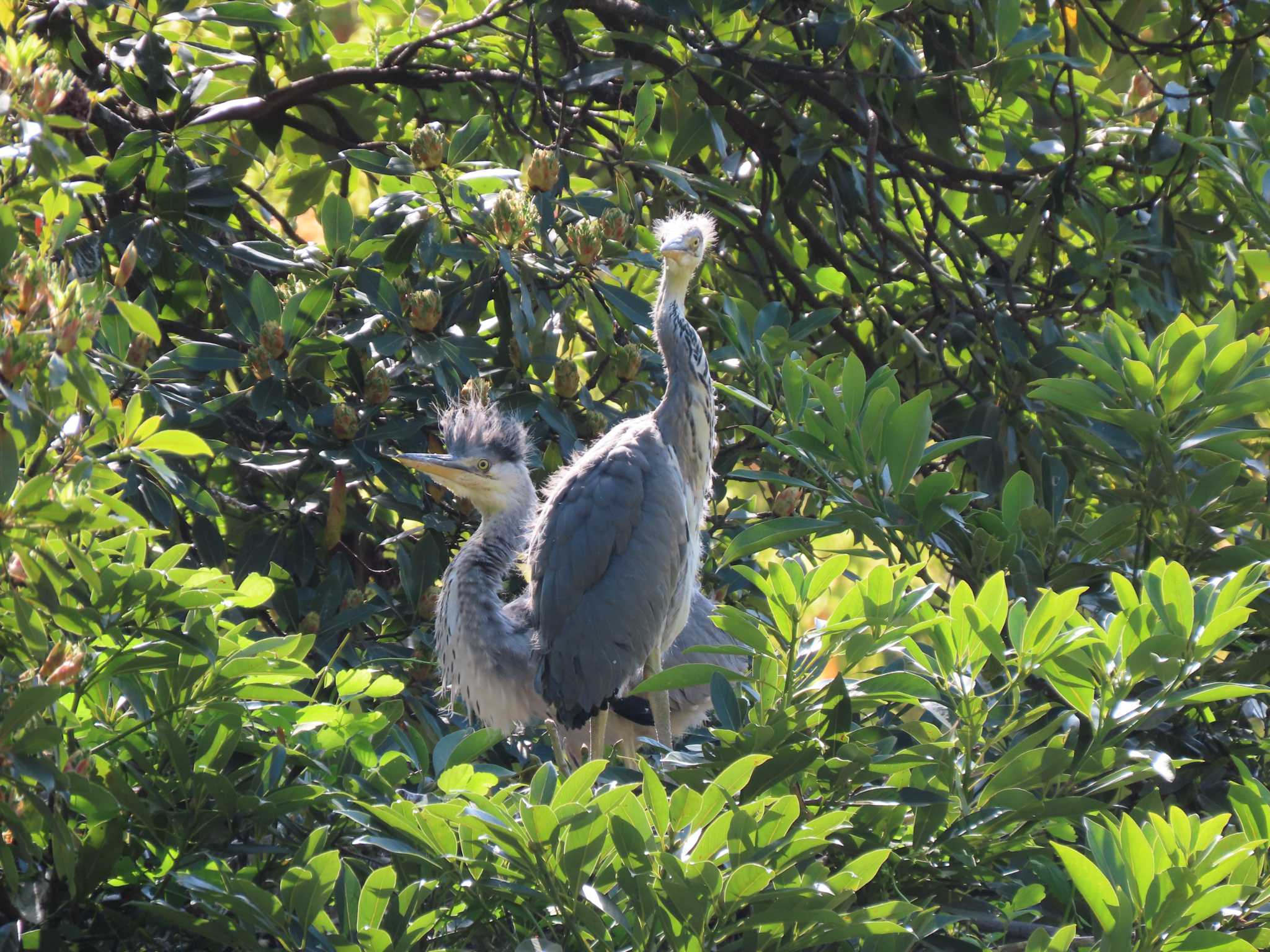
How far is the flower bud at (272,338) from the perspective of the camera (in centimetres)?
273

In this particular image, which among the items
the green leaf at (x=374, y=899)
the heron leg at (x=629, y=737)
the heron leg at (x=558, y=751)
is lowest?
the heron leg at (x=629, y=737)

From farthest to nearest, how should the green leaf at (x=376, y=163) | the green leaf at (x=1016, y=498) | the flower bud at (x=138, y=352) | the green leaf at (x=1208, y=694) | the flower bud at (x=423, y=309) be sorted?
1. the green leaf at (x=376, y=163)
2. the flower bud at (x=423, y=309)
3. the flower bud at (x=138, y=352)
4. the green leaf at (x=1016, y=498)
5. the green leaf at (x=1208, y=694)

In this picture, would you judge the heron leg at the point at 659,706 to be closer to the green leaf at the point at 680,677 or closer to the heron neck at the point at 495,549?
the heron neck at the point at 495,549

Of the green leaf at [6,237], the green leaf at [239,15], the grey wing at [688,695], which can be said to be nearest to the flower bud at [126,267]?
the green leaf at [6,237]

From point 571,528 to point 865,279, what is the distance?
1.38 meters

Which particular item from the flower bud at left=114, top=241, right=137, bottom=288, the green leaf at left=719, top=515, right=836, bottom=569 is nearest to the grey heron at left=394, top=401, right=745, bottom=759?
the green leaf at left=719, top=515, right=836, bottom=569

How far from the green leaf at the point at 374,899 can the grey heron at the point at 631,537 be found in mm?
1667

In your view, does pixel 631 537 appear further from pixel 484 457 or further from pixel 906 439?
pixel 906 439

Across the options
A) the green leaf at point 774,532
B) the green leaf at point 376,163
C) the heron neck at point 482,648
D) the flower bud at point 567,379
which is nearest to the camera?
the green leaf at point 774,532

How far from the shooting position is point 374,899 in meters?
1.59

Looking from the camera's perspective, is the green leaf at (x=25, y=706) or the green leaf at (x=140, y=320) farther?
the green leaf at (x=140, y=320)

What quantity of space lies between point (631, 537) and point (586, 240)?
30.7 inches

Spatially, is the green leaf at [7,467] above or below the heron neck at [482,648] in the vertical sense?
above

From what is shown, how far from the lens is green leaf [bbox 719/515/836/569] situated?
84.4 inches
